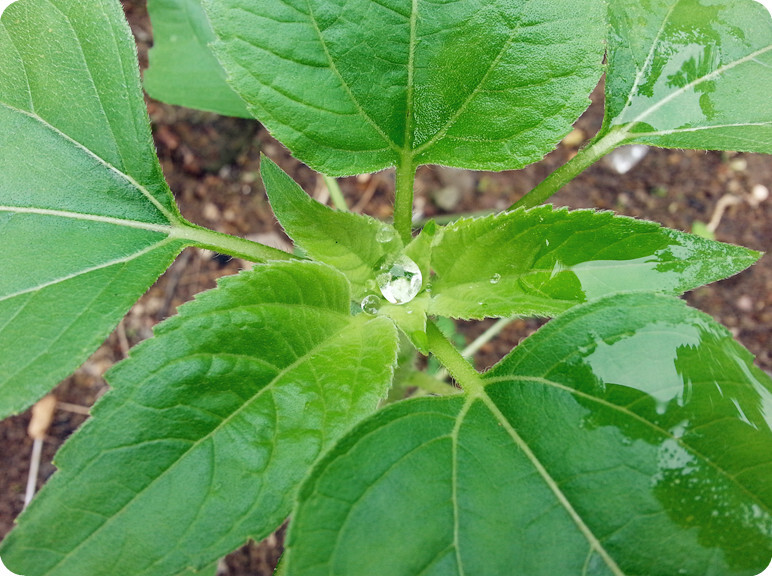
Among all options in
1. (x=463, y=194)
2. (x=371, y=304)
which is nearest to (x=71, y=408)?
(x=371, y=304)

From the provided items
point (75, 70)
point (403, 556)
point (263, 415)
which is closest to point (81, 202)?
point (75, 70)

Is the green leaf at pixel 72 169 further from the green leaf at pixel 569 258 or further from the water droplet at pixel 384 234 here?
the green leaf at pixel 569 258

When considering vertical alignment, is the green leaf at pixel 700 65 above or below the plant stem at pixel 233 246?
below

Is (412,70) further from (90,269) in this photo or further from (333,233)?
(90,269)

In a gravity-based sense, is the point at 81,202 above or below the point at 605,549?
above

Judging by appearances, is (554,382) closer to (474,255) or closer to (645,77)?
(474,255)

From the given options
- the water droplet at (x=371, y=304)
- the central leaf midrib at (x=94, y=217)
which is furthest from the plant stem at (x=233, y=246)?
the water droplet at (x=371, y=304)
